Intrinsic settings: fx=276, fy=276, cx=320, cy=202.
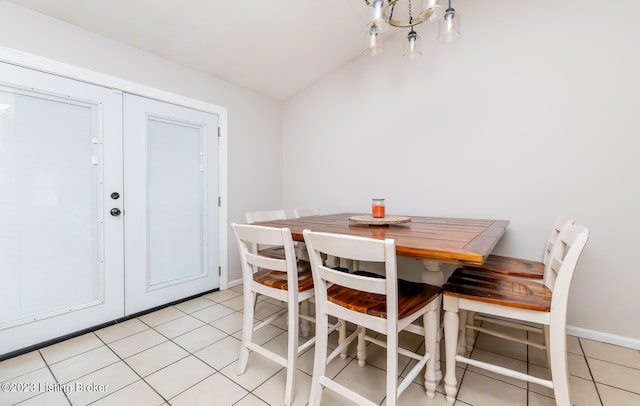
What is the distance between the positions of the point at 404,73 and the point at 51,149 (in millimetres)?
2975

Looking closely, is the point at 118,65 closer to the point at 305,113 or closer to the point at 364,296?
the point at 305,113

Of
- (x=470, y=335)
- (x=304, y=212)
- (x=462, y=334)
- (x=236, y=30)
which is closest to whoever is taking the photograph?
(x=462, y=334)

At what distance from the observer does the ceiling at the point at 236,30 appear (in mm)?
1973

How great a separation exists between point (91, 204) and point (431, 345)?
2564mm

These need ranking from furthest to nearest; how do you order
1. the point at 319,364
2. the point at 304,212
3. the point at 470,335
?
the point at 304,212 → the point at 470,335 → the point at 319,364

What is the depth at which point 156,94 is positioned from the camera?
2.45 m

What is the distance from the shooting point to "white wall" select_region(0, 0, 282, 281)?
1830 mm

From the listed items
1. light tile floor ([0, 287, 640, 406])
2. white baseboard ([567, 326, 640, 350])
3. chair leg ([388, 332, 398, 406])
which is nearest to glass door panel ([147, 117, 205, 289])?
light tile floor ([0, 287, 640, 406])

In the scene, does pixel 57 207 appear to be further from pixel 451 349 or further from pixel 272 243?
pixel 451 349

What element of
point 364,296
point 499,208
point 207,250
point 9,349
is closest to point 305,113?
point 207,250

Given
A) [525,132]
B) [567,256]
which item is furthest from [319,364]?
[525,132]

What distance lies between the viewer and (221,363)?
176 cm

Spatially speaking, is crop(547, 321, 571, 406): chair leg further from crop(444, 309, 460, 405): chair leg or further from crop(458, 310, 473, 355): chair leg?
crop(458, 310, 473, 355): chair leg

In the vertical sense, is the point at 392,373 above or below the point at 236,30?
below
